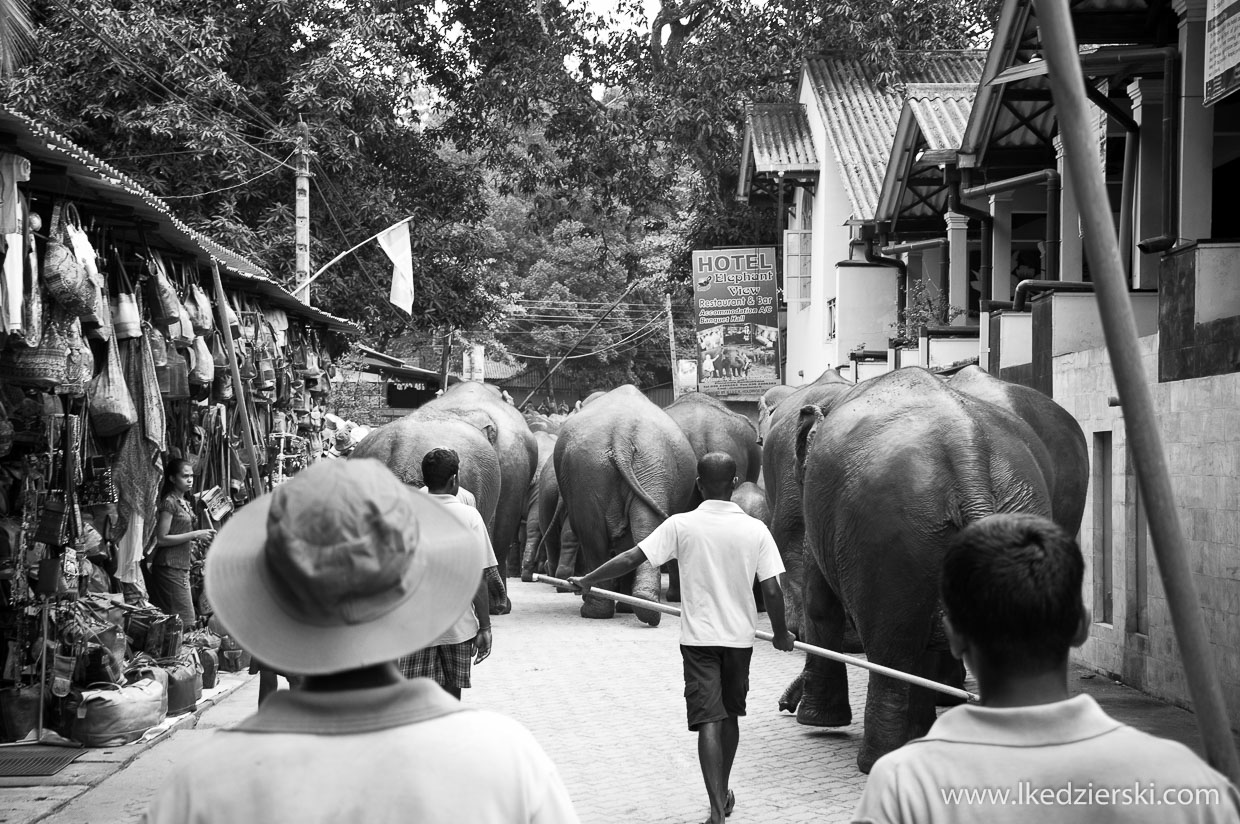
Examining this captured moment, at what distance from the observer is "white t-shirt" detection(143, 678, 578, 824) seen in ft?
7.30

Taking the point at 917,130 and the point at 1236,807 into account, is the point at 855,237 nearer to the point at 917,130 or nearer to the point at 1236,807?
the point at 917,130

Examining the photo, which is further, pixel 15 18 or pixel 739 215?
pixel 739 215

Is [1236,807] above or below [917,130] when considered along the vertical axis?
below

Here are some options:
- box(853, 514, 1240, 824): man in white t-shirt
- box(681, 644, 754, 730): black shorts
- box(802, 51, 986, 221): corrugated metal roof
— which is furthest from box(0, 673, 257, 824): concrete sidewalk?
box(802, 51, 986, 221): corrugated metal roof

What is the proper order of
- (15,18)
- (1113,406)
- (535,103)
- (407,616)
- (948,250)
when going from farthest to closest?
(535,103) → (948,250) → (1113,406) → (15,18) → (407,616)

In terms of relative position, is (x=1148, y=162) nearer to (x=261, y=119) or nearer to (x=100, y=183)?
(x=100, y=183)

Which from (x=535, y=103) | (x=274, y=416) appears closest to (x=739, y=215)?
(x=535, y=103)

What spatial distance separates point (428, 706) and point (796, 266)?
27016 millimetres

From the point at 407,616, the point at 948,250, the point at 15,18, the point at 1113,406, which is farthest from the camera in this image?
the point at 948,250

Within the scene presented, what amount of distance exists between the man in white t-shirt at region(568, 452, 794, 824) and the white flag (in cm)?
1478

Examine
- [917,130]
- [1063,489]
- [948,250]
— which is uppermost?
[917,130]

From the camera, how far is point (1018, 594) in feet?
8.15

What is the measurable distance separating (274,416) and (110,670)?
18.7 feet

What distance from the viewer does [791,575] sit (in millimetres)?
11773
